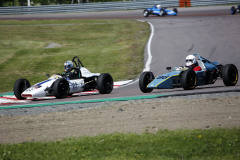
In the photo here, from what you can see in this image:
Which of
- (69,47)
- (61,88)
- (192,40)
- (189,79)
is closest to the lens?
(189,79)

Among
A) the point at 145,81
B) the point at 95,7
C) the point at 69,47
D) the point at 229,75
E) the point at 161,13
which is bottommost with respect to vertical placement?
the point at 69,47

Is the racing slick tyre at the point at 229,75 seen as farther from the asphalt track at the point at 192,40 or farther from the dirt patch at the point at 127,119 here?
the dirt patch at the point at 127,119

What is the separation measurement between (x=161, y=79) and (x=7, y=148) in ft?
21.1

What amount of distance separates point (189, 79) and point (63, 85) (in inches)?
169

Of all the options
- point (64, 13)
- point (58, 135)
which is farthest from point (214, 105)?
point (64, 13)

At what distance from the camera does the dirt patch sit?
8.65 metres

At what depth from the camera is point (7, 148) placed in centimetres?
780

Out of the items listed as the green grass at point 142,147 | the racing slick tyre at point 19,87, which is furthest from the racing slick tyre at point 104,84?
the green grass at point 142,147

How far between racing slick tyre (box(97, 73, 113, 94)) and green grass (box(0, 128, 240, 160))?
20.9 ft

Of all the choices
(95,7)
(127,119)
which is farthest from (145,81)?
(95,7)

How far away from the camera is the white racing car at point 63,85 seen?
13.6m

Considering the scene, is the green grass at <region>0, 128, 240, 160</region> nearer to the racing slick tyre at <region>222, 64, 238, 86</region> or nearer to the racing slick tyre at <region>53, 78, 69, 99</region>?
the racing slick tyre at <region>53, 78, 69, 99</region>

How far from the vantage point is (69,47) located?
29203mm

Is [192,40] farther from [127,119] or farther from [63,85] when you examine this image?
[127,119]
